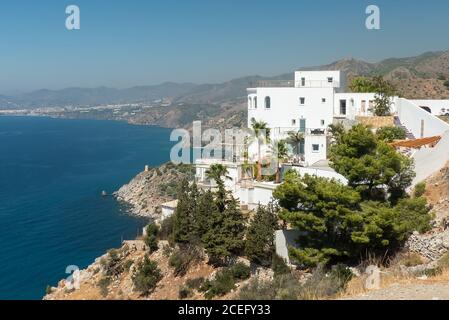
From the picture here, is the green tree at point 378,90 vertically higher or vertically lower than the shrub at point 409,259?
higher

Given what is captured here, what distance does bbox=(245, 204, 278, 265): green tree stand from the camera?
20.8 m

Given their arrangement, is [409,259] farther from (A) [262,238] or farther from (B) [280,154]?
(B) [280,154]

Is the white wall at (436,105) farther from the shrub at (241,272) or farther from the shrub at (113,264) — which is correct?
the shrub at (113,264)

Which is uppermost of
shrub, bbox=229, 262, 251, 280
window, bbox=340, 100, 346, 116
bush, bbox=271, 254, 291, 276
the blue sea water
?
window, bbox=340, 100, 346, 116

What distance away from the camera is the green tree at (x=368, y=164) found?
58.5 feet

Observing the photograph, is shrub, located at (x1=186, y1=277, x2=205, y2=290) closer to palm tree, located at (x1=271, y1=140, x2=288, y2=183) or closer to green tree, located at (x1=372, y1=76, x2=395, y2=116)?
palm tree, located at (x1=271, y1=140, x2=288, y2=183)

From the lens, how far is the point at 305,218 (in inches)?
720

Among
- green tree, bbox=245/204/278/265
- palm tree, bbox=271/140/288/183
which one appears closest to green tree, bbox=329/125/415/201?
green tree, bbox=245/204/278/265

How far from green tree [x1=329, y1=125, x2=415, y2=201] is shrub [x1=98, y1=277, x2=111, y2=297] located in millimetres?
14666

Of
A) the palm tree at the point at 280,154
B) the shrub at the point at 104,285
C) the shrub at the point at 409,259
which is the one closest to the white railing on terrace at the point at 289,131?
the palm tree at the point at 280,154

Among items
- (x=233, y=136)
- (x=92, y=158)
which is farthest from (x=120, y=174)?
(x=233, y=136)

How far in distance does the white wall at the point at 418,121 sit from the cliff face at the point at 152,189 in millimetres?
38382

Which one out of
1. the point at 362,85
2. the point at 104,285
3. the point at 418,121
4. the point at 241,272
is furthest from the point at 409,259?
the point at 362,85
